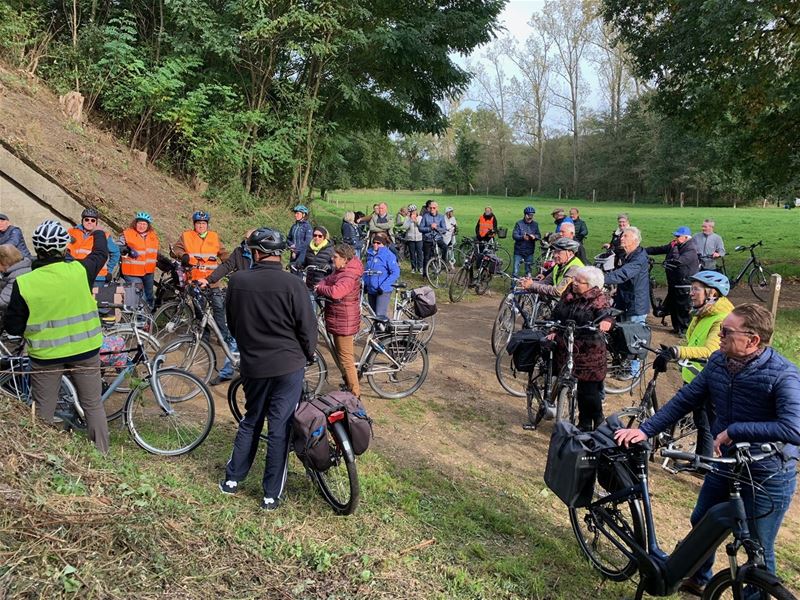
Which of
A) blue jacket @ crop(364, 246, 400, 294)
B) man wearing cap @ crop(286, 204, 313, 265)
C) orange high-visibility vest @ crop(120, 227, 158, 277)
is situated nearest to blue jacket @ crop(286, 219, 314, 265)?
man wearing cap @ crop(286, 204, 313, 265)

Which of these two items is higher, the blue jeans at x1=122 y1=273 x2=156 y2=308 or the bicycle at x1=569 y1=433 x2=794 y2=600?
the blue jeans at x1=122 y1=273 x2=156 y2=308

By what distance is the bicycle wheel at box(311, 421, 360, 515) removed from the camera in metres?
3.96

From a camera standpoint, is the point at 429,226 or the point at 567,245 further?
the point at 429,226

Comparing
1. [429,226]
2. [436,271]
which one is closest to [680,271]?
[436,271]

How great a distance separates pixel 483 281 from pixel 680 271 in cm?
432

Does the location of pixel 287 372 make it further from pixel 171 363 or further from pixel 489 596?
pixel 171 363

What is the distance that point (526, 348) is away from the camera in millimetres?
5871

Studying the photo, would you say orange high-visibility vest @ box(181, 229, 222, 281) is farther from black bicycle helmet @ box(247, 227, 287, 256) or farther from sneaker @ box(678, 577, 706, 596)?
sneaker @ box(678, 577, 706, 596)

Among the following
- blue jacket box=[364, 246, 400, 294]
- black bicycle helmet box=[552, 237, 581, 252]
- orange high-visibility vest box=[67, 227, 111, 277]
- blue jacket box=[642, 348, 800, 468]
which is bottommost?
blue jacket box=[642, 348, 800, 468]

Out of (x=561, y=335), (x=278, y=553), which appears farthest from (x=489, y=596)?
(x=561, y=335)

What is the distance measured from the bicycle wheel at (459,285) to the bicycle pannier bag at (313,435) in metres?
8.48

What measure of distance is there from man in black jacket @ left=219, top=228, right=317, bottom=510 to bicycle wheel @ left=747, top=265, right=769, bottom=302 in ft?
42.2

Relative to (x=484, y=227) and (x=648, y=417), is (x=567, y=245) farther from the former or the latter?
(x=484, y=227)

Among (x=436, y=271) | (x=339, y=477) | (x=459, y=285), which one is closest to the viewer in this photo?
(x=339, y=477)
